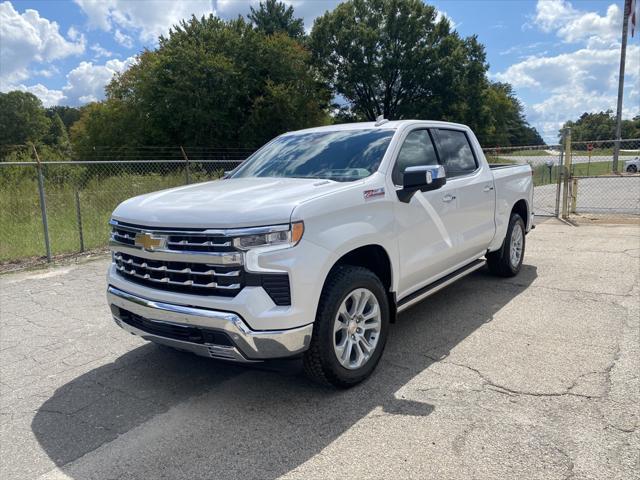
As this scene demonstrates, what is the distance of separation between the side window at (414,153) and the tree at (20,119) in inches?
2540

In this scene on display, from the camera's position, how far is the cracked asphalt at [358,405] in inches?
105

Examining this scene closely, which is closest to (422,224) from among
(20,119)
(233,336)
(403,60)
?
(233,336)

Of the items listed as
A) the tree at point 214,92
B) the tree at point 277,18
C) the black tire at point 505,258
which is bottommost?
the black tire at point 505,258

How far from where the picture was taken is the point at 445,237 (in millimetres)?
4500

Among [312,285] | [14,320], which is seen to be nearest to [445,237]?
Result: [312,285]

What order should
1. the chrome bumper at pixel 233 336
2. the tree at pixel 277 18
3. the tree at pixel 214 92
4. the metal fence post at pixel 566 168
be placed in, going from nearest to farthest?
the chrome bumper at pixel 233 336 → the metal fence post at pixel 566 168 → the tree at pixel 214 92 → the tree at pixel 277 18

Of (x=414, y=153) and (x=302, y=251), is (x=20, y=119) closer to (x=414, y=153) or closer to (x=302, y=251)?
(x=414, y=153)

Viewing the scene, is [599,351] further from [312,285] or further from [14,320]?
[14,320]

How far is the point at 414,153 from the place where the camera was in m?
4.35

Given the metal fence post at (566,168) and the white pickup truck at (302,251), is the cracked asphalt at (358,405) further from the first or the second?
the metal fence post at (566,168)

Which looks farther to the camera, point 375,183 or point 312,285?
point 375,183

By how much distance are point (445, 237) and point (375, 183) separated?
3.90 ft

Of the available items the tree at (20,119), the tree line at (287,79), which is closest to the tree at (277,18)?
the tree line at (287,79)

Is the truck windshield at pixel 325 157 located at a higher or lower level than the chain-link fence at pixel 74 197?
higher
